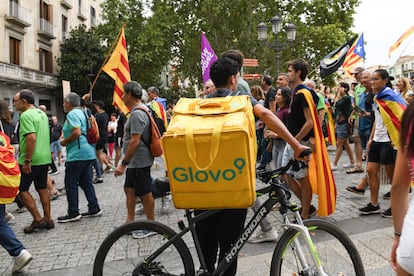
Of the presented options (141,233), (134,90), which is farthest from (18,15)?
(141,233)

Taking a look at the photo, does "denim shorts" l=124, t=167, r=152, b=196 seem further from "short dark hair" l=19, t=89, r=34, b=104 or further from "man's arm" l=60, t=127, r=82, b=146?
"short dark hair" l=19, t=89, r=34, b=104

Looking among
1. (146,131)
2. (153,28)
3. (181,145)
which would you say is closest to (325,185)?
(146,131)

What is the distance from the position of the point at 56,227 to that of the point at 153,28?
22.7 metres

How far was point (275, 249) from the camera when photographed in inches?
103

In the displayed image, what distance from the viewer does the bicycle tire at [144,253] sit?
269 centimetres

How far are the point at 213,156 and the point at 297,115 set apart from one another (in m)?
2.60

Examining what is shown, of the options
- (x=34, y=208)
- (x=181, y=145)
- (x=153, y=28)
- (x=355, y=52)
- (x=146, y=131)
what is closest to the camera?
(x=181, y=145)

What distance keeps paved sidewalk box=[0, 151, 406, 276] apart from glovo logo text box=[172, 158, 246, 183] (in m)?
1.56

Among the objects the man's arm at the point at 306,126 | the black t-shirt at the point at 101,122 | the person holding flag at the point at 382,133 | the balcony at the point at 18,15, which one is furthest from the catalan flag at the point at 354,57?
the balcony at the point at 18,15

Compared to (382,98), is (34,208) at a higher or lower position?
lower

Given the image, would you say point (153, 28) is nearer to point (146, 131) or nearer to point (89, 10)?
point (89, 10)

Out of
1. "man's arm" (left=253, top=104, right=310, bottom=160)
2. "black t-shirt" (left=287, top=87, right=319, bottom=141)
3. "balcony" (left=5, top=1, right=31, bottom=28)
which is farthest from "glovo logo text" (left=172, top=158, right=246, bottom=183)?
"balcony" (left=5, top=1, right=31, bottom=28)

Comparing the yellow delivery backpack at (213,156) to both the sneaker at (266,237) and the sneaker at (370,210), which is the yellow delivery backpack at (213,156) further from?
the sneaker at (370,210)

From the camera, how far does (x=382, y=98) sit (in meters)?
4.68
